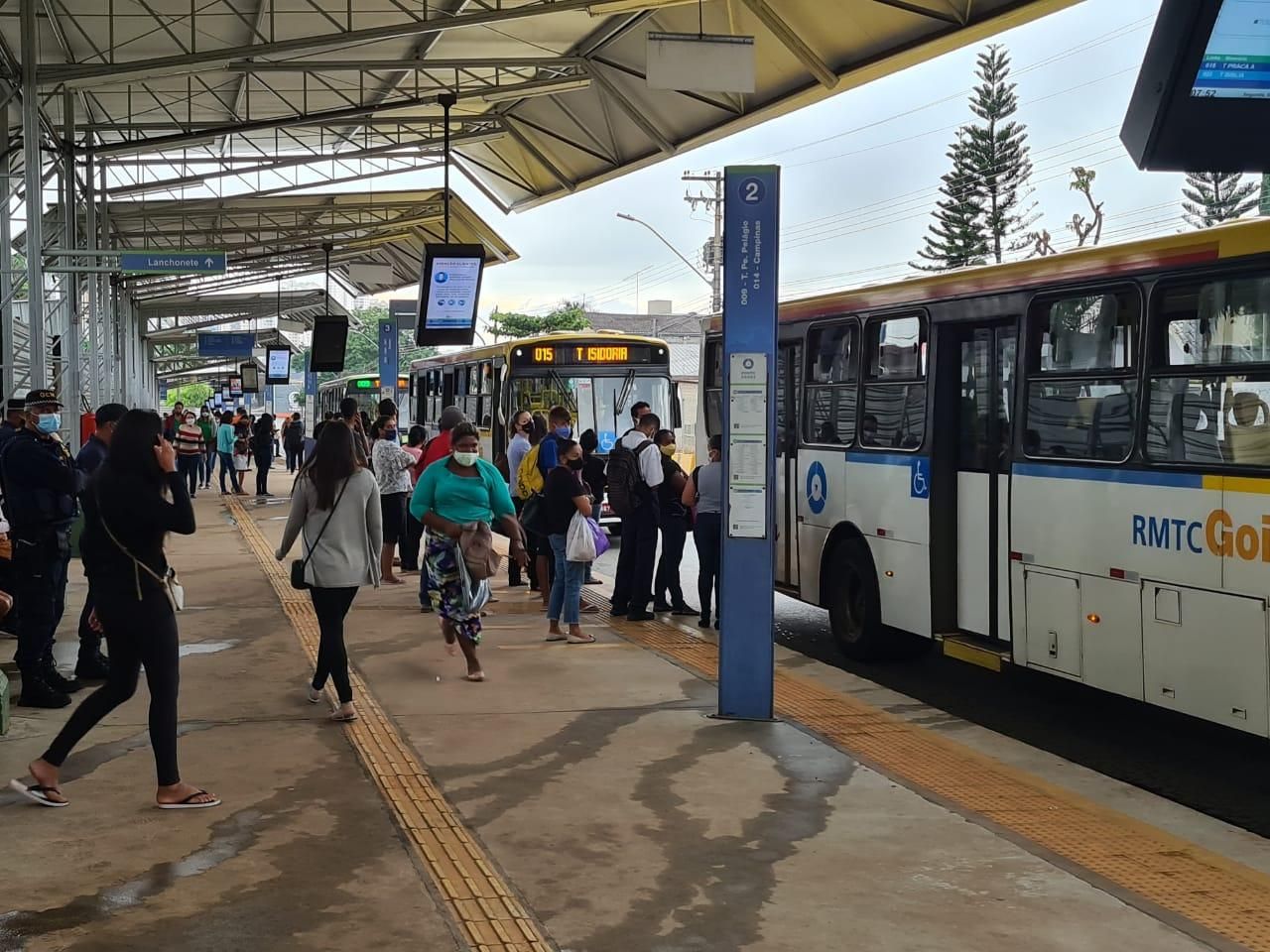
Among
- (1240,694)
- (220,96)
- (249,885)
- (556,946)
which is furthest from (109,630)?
(220,96)

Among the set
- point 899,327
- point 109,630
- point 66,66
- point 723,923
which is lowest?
point 723,923

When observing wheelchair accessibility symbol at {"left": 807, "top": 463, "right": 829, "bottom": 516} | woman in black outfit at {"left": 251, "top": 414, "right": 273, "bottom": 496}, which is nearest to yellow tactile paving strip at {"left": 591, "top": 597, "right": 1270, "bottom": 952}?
wheelchair accessibility symbol at {"left": 807, "top": 463, "right": 829, "bottom": 516}

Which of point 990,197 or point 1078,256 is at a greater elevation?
point 990,197

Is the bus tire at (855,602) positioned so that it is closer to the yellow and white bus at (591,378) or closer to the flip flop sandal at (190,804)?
the flip flop sandal at (190,804)

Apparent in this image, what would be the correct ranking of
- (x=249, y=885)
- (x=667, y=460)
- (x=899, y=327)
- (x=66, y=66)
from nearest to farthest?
(x=249, y=885) < (x=899, y=327) < (x=667, y=460) < (x=66, y=66)

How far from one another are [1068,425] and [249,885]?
213 inches

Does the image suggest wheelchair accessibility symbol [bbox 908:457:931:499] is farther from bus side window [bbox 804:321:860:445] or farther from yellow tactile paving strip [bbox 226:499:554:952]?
yellow tactile paving strip [bbox 226:499:554:952]

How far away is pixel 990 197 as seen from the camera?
59531 millimetres

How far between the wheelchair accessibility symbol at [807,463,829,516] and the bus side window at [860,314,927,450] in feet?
2.39

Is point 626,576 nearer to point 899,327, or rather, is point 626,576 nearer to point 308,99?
point 899,327

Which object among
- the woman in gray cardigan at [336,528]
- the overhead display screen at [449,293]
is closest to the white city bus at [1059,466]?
the woman in gray cardigan at [336,528]

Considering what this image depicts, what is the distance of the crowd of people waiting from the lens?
6.68 m

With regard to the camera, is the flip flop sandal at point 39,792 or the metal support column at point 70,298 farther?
the metal support column at point 70,298

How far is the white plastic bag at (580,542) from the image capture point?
11.3 m
